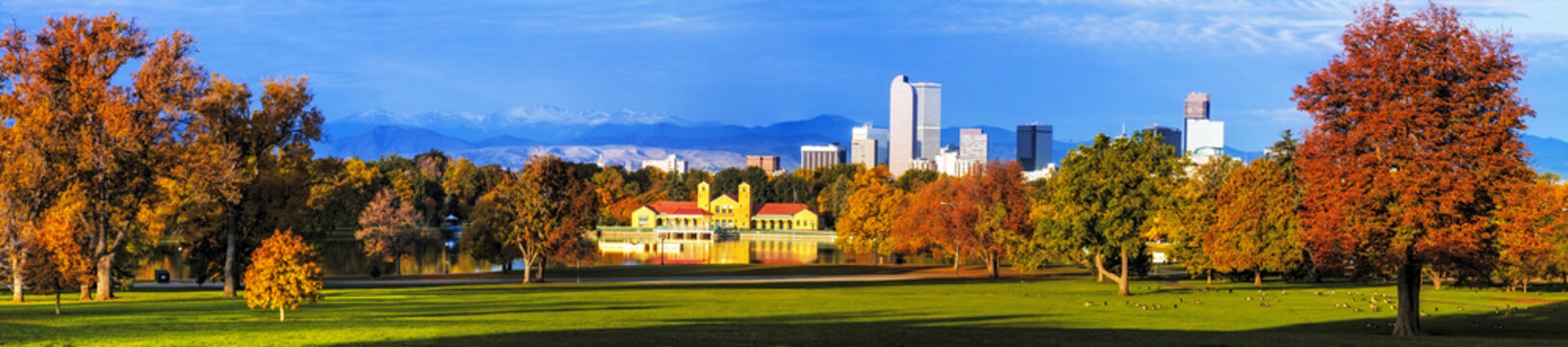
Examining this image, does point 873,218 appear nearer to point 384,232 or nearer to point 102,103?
point 384,232

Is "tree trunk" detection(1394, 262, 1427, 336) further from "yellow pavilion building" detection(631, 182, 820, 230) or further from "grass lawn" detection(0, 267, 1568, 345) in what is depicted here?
"yellow pavilion building" detection(631, 182, 820, 230)

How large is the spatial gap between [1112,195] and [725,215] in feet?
418

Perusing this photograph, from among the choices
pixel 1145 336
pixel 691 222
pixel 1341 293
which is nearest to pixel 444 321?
pixel 1145 336

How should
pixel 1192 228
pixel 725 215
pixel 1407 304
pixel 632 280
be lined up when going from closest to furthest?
pixel 1407 304 < pixel 1192 228 < pixel 632 280 < pixel 725 215

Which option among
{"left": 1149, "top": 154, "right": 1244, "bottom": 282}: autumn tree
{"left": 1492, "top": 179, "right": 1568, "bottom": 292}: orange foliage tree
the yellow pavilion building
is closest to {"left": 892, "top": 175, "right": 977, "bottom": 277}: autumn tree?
{"left": 1149, "top": 154, "right": 1244, "bottom": 282}: autumn tree

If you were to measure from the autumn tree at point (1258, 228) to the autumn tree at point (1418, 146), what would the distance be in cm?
2432

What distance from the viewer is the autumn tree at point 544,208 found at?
173ft

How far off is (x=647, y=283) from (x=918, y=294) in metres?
13.8

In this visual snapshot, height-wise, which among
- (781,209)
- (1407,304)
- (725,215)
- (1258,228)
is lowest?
(1407,304)

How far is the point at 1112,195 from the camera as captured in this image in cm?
4466

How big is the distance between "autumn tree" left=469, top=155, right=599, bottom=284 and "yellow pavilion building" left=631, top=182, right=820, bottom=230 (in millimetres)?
105983

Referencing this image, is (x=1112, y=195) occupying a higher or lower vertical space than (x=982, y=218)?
higher

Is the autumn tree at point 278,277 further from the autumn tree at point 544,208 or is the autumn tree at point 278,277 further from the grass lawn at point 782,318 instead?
the autumn tree at point 544,208

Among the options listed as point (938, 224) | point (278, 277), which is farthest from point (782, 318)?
point (938, 224)
